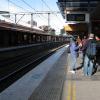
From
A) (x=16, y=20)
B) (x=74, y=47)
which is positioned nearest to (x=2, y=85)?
(x=74, y=47)

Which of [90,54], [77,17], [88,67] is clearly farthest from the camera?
[77,17]

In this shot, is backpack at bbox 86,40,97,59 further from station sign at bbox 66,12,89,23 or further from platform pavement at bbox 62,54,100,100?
station sign at bbox 66,12,89,23

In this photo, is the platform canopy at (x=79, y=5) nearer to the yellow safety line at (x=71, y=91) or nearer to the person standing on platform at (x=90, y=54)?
the person standing on platform at (x=90, y=54)

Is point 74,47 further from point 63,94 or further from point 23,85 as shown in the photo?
point 63,94

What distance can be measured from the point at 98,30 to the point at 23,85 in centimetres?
2003

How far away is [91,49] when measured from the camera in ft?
47.3

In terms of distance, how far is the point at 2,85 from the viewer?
15328 millimetres

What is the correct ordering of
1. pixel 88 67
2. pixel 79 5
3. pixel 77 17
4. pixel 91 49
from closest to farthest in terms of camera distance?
1. pixel 91 49
2. pixel 88 67
3. pixel 77 17
4. pixel 79 5

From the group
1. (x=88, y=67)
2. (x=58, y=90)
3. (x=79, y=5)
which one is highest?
(x=79, y=5)

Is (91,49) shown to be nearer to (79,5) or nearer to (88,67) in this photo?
(88,67)

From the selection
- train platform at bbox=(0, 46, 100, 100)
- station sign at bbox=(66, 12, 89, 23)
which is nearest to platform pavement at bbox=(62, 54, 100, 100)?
train platform at bbox=(0, 46, 100, 100)

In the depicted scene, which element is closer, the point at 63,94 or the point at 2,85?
the point at 63,94

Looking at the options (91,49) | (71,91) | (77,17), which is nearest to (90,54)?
(91,49)

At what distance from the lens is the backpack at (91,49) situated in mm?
14289
